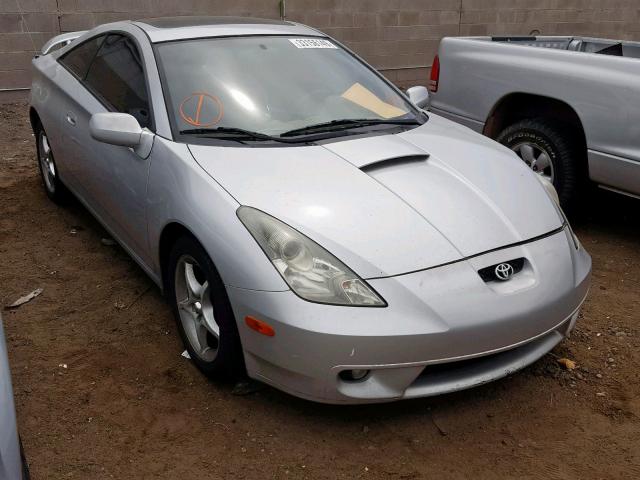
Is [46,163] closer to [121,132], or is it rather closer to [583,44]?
[121,132]

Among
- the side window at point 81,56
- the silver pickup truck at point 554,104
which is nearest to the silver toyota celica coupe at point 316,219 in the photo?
the side window at point 81,56

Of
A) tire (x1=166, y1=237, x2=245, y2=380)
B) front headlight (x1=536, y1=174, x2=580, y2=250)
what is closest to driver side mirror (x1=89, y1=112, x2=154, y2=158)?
tire (x1=166, y1=237, x2=245, y2=380)

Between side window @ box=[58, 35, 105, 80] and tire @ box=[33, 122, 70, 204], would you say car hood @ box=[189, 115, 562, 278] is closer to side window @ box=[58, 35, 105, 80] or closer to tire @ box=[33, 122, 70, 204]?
side window @ box=[58, 35, 105, 80]

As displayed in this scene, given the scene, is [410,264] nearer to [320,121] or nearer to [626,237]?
[320,121]

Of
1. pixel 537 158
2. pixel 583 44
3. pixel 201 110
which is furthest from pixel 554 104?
pixel 201 110

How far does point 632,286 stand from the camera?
161 inches

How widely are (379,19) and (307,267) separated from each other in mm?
7861

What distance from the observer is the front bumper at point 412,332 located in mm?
2432

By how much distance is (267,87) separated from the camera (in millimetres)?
3465

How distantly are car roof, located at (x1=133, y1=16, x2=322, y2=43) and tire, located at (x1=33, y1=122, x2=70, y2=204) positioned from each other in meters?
1.41

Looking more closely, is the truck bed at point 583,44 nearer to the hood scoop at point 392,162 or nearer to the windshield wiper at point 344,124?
the windshield wiper at point 344,124

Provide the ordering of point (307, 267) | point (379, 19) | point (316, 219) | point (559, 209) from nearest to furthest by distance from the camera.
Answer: point (307, 267) < point (316, 219) < point (559, 209) < point (379, 19)

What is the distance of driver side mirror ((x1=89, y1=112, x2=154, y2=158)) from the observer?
10.6ft

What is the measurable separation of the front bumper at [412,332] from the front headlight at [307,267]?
0.13ft
